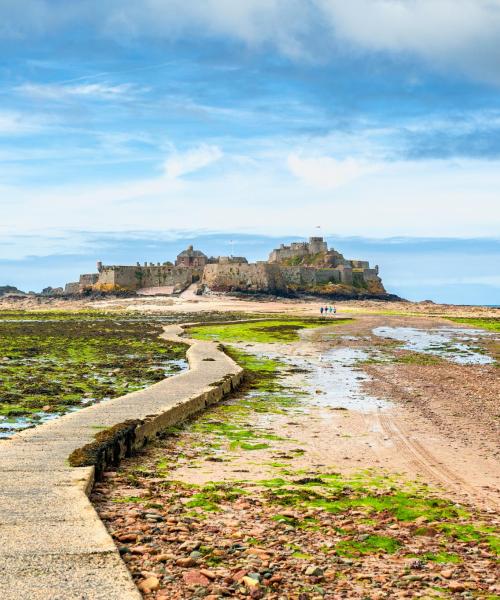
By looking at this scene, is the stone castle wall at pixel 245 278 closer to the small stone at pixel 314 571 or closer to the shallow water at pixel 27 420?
the shallow water at pixel 27 420

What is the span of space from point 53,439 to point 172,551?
12.3ft

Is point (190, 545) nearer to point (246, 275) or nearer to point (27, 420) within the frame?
point (27, 420)

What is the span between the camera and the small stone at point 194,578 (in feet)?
16.4

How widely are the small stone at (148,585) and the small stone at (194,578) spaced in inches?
8.3

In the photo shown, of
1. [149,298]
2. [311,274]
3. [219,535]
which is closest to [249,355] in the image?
[219,535]

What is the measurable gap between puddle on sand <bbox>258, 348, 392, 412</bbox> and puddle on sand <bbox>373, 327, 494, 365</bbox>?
3113 millimetres

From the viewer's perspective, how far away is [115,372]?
18359 mm

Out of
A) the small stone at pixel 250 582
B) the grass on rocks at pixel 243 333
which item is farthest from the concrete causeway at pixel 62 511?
the grass on rocks at pixel 243 333

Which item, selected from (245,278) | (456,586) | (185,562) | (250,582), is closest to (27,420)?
(185,562)

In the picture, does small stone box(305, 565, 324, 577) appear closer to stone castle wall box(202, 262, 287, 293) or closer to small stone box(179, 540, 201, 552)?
small stone box(179, 540, 201, 552)

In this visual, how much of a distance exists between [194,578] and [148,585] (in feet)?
1.13

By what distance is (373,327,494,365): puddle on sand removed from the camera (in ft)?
81.6

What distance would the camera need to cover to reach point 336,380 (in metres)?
17.9

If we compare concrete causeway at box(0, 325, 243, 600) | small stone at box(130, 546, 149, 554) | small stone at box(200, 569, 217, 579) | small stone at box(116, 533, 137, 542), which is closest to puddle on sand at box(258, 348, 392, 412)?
concrete causeway at box(0, 325, 243, 600)
